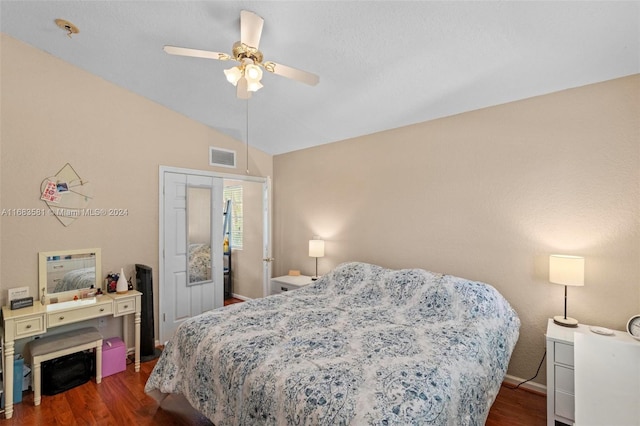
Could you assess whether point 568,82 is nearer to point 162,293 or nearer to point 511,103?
point 511,103

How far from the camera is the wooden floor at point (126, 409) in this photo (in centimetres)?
220

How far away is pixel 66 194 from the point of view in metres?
2.86

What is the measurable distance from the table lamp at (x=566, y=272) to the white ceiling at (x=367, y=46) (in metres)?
1.38

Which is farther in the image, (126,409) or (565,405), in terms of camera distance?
(126,409)

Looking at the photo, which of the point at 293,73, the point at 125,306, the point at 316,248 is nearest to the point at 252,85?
the point at 293,73

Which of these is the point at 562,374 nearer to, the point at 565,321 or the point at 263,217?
the point at 565,321

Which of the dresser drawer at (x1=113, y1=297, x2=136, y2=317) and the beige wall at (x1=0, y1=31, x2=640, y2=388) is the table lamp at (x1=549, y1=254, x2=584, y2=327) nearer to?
the beige wall at (x1=0, y1=31, x2=640, y2=388)

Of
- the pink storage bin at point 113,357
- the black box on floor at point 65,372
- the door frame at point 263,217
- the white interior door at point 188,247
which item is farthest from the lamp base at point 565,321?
the black box on floor at point 65,372

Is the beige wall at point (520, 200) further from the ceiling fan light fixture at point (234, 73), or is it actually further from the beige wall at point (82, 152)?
the beige wall at point (82, 152)

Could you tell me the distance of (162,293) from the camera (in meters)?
3.53

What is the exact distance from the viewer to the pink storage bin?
9.33ft

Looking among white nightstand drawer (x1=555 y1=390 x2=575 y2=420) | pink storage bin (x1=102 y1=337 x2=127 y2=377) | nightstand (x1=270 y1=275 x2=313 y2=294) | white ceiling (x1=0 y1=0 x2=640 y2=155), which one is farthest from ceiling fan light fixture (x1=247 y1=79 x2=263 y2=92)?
white nightstand drawer (x1=555 y1=390 x2=575 y2=420)

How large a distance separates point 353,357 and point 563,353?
5.01ft

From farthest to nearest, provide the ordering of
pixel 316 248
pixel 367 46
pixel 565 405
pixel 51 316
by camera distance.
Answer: pixel 316 248, pixel 51 316, pixel 367 46, pixel 565 405
